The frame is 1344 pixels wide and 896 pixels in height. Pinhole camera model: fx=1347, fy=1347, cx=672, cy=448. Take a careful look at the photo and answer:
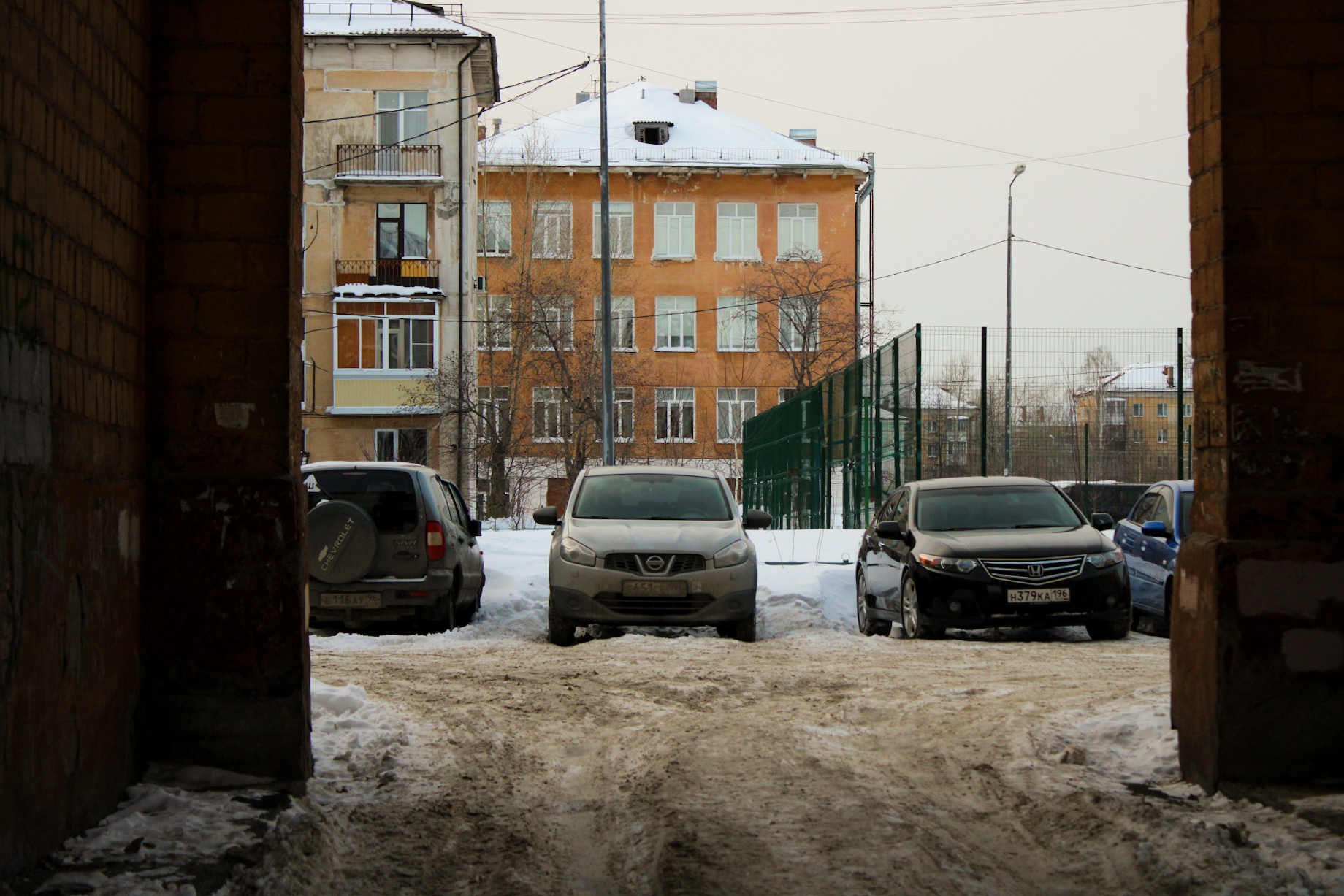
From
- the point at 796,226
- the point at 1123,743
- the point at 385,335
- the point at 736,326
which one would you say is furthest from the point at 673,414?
the point at 1123,743

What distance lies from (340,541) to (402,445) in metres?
29.5

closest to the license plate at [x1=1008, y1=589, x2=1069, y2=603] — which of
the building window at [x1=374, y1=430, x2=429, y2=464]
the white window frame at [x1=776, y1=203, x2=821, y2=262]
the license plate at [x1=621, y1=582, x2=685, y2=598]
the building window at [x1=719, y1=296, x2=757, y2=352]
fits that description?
the license plate at [x1=621, y1=582, x2=685, y2=598]

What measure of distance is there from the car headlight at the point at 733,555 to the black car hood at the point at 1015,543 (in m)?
1.51

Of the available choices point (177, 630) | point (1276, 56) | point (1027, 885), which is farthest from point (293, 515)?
point (1276, 56)

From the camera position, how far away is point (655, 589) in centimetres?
1108

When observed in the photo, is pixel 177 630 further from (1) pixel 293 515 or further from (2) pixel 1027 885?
(2) pixel 1027 885

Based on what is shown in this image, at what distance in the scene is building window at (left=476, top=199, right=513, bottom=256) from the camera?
161ft

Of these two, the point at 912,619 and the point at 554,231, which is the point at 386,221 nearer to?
the point at 554,231

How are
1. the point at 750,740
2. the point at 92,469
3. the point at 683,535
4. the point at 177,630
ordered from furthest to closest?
the point at 683,535, the point at 750,740, the point at 177,630, the point at 92,469

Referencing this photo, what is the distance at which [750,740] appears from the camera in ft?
21.5

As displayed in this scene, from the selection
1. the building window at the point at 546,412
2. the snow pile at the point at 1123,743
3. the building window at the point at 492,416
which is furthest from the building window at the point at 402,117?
the snow pile at the point at 1123,743

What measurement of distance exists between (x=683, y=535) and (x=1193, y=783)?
6434 mm

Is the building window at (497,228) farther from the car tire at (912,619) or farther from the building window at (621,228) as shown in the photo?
the car tire at (912,619)

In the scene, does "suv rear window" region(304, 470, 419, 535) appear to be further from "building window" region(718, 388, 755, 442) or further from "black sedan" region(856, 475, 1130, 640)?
"building window" region(718, 388, 755, 442)
